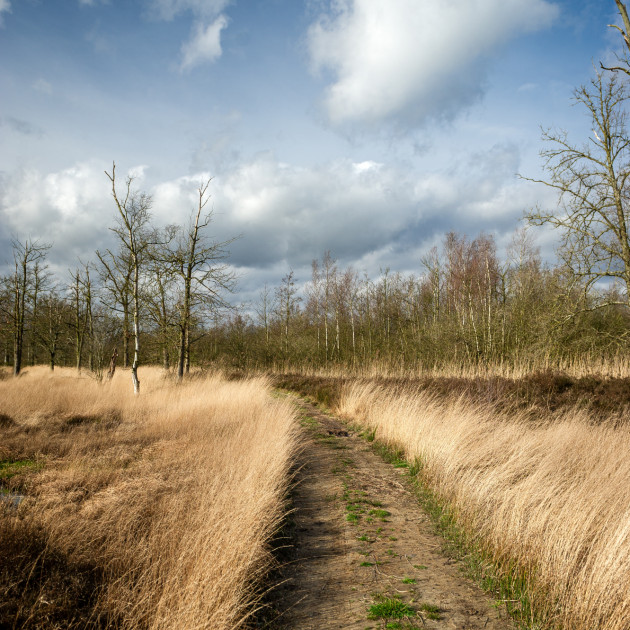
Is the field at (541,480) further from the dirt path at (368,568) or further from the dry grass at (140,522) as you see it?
the dry grass at (140,522)

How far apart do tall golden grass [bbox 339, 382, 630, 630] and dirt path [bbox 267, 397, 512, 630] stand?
48cm

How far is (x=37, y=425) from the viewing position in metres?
8.35

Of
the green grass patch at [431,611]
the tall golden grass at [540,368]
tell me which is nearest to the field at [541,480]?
the green grass patch at [431,611]

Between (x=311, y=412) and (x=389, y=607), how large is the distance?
10266 millimetres

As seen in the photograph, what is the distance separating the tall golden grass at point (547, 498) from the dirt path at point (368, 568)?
480mm

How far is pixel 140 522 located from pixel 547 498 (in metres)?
4.17

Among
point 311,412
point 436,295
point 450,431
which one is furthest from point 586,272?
point 436,295

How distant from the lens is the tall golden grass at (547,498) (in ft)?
9.19

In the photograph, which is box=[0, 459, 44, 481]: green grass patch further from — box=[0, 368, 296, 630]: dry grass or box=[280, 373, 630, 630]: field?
box=[280, 373, 630, 630]: field

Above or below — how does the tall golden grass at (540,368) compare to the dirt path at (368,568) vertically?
above

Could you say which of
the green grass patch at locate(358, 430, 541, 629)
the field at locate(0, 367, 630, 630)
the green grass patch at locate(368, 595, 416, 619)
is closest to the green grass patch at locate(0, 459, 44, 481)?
the field at locate(0, 367, 630, 630)

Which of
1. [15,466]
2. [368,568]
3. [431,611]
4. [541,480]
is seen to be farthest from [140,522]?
[541,480]

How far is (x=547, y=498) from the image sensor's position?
4.08m

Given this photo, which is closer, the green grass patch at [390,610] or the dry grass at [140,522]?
the dry grass at [140,522]
